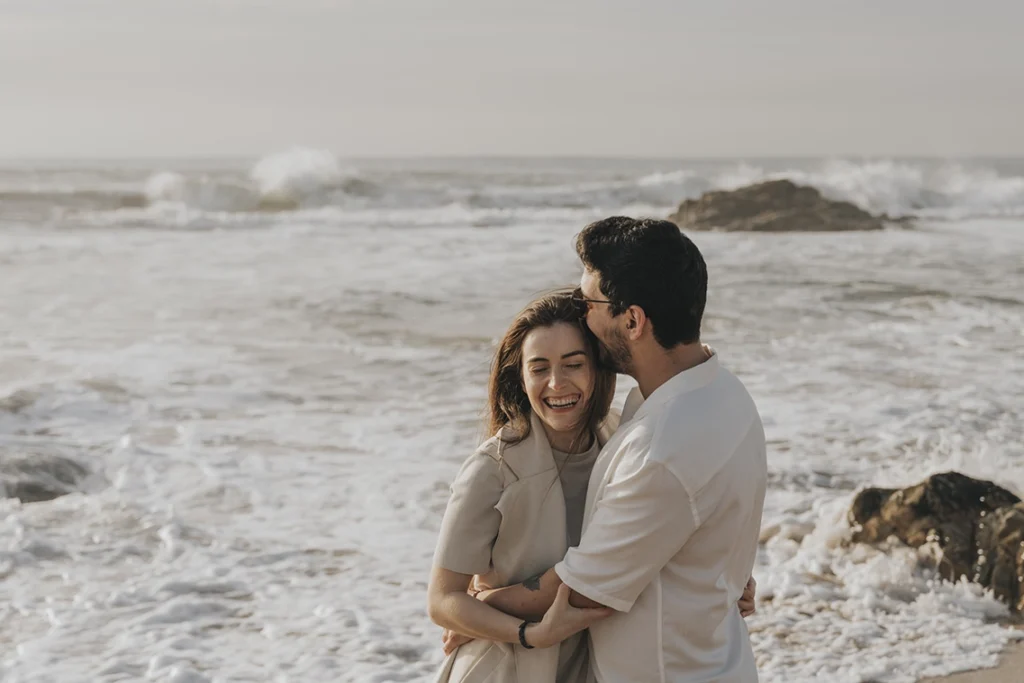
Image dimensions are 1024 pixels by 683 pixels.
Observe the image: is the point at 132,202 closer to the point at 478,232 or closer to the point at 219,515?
the point at 478,232

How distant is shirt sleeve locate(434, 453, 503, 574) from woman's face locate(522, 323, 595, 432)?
201 mm

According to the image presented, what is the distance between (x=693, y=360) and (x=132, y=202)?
33.1 metres

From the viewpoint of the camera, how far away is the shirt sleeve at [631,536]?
2455 mm

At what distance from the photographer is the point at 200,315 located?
48.5ft

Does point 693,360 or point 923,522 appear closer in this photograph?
point 693,360

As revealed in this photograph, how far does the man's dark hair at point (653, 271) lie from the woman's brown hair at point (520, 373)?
18 centimetres

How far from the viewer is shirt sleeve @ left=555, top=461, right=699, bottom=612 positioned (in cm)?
246

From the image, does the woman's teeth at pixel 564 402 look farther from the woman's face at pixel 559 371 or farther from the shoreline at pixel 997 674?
the shoreline at pixel 997 674

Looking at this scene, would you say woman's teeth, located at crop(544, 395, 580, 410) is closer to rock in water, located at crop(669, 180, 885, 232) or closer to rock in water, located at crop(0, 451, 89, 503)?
rock in water, located at crop(0, 451, 89, 503)

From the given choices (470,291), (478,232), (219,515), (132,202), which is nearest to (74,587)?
(219,515)

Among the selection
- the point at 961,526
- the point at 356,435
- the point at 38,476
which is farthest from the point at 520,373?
the point at 356,435

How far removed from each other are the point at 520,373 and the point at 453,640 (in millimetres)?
661

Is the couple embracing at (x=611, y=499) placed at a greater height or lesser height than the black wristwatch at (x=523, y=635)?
greater

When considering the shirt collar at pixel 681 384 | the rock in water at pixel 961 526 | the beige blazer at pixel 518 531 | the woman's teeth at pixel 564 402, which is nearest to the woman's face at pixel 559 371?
the woman's teeth at pixel 564 402
